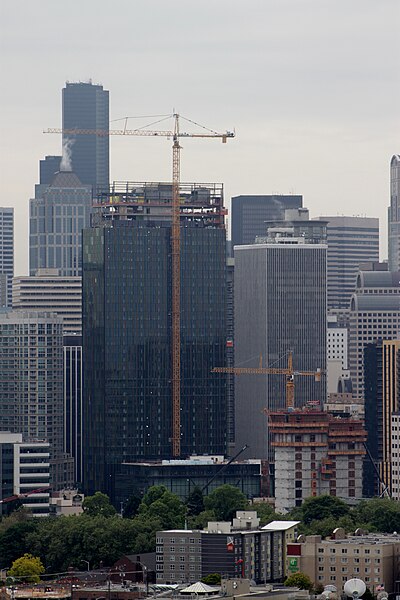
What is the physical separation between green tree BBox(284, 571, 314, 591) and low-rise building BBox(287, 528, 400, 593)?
12.4 feet

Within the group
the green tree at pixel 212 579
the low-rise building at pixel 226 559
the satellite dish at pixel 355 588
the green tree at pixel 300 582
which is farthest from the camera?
the low-rise building at pixel 226 559

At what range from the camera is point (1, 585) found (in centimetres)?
19362

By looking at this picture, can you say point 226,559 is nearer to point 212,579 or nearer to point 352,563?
point 352,563

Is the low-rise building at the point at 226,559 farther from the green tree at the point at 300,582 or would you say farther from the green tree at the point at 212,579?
the green tree at the point at 300,582

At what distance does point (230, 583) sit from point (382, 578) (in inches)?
1255

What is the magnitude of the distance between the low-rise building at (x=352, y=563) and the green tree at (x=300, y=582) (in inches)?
149

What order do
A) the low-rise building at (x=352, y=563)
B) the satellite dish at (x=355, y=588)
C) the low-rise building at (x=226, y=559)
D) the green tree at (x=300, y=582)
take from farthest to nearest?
the low-rise building at (x=226, y=559)
the low-rise building at (x=352, y=563)
the green tree at (x=300, y=582)
the satellite dish at (x=355, y=588)

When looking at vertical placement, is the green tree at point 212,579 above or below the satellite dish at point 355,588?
below

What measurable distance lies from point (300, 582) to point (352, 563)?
8.79 metres

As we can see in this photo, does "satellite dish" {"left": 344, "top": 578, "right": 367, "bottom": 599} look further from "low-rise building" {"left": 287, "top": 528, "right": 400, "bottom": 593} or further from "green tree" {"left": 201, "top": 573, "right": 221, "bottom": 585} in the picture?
"low-rise building" {"left": 287, "top": 528, "right": 400, "bottom": 593}

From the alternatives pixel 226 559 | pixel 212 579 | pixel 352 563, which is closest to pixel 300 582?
pixel 212 579

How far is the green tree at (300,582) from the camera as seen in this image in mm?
185050

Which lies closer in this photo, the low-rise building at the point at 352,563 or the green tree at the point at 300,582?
the green tree at the point at 300,582

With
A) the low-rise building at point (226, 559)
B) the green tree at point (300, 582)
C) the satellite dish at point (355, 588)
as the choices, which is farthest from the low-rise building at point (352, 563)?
the satellite dish at point (355, 588)
